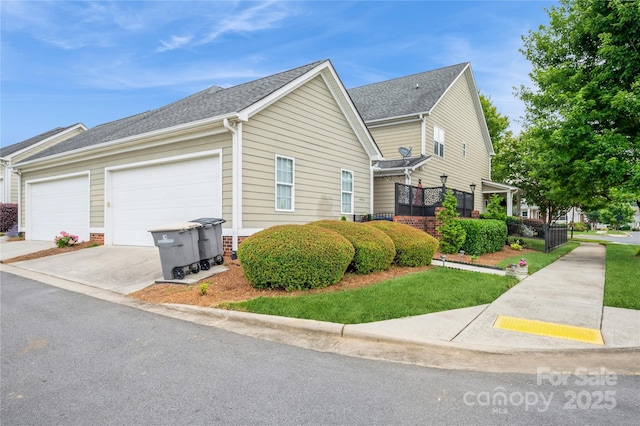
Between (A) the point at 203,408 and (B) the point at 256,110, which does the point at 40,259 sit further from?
(A) the point at 203,408

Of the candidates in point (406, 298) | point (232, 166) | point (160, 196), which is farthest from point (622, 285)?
point (160, 196)

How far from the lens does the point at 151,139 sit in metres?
11.1

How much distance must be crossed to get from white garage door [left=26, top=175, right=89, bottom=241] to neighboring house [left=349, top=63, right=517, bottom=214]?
11864mm

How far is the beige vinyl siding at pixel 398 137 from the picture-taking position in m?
17.9

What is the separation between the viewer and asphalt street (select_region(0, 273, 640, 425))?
2.82 m

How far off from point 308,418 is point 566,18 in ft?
55.9

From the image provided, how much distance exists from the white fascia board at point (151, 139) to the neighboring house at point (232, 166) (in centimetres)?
4

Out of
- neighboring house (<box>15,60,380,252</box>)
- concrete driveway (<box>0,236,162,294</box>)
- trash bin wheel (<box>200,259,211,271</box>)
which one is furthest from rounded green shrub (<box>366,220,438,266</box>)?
concrete driveway (<box>0,236,162,294</box>)

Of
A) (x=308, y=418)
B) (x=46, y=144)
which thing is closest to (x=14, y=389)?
(x=308, y=418)

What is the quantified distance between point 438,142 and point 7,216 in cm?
2483

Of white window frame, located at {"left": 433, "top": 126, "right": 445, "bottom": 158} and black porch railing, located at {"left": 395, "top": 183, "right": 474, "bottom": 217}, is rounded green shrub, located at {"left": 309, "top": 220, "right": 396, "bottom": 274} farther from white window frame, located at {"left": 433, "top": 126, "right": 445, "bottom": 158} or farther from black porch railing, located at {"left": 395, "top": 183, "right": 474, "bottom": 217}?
white window frame, located at {"left": 433, "top": 126, "right": 445, "bottom": 158}

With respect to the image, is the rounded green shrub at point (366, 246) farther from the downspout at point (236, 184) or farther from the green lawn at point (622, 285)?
the green lawn at point (622, 285)

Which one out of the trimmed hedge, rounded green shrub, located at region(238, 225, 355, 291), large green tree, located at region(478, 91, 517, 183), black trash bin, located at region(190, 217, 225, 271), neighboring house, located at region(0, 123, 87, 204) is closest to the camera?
rounded green shrub, located at region(238, 225, 355, 291)

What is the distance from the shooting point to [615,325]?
16.6ft
